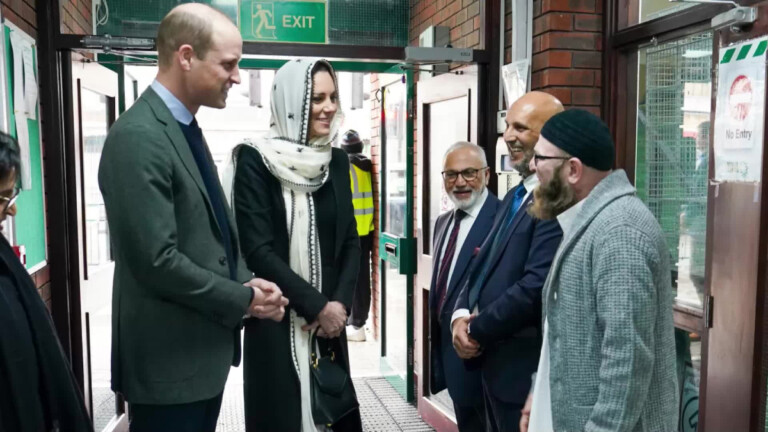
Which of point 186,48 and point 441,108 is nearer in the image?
point 186,48

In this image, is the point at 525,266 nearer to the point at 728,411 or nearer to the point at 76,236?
the point at 728,411

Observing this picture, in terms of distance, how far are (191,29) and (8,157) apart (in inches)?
18.0

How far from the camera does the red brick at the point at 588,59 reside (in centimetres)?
271

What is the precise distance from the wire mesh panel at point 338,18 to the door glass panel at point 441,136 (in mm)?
407

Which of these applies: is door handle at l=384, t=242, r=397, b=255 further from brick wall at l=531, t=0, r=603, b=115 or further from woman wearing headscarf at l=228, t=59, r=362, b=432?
woman wearing headscarf at l=228, t=59, r=362, b=432

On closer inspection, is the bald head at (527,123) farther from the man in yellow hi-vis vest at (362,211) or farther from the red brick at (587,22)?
the man in yellow hi-vis vest at (362,211)

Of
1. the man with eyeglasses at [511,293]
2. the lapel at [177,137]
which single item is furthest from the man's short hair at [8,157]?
the man with eyeglasses at [511,293]

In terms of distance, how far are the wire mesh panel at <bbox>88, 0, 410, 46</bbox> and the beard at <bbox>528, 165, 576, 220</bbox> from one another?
64.2 inches

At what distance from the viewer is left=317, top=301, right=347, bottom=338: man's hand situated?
192 centimetres

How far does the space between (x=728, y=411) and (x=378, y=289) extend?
10.8 feet

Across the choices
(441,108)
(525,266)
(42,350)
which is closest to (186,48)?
(42,350)

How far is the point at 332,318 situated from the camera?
76.1 inches

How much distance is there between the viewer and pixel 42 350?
133 cm

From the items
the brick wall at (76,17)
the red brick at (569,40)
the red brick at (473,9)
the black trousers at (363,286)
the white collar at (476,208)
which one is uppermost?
the red brick at (473,9)
